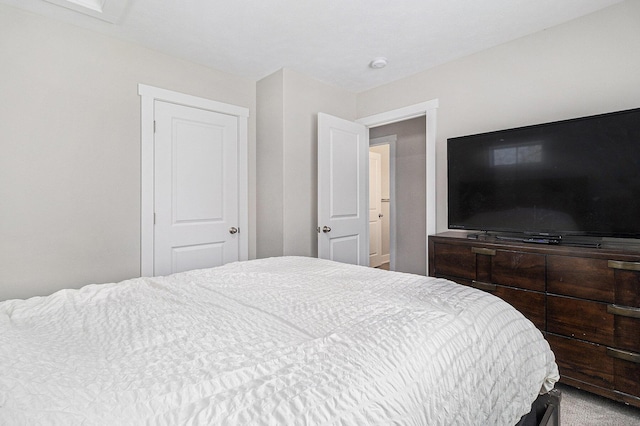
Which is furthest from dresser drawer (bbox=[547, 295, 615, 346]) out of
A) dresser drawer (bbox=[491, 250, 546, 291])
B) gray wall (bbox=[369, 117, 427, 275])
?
gray wall (bbox=[369, 117, 427, 275])

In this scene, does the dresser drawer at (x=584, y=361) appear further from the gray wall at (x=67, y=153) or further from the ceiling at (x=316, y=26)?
the gray wall at (x=67, y=153)

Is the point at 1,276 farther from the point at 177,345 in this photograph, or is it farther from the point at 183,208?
the point at 177,345

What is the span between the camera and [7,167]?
2078 mm

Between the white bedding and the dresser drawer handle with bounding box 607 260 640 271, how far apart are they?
0.93 m

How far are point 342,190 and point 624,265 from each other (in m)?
2.28

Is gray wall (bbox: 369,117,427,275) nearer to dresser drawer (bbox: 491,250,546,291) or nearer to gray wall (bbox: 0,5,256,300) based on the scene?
dresser drawer (bbox: 491,250,546,291)

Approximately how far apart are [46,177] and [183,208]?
97 centimetres

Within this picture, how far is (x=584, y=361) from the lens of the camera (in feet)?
6.11

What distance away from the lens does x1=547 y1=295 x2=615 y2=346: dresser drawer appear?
1.79 m

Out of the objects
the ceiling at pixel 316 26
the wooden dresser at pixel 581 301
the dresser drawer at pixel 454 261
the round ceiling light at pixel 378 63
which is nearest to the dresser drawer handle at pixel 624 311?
the wooden dresser at pixel 581 301

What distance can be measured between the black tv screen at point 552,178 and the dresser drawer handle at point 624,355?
0.67 m

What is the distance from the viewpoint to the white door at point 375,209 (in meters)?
5.72

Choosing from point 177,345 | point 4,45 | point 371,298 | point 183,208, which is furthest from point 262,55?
point 177,345

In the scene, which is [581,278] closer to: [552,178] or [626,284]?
[626,284]
